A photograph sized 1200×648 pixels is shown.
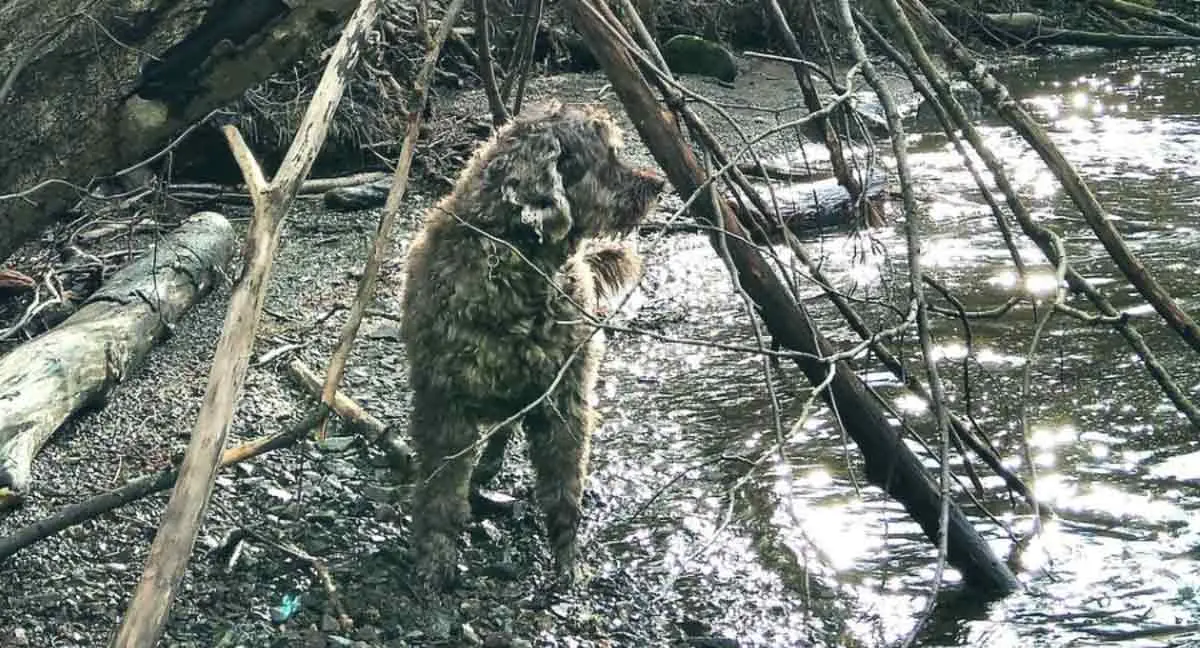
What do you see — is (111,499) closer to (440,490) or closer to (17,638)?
(17,638)

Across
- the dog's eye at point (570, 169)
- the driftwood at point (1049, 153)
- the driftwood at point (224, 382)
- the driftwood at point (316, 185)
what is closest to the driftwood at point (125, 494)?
the driftwood at point (224, 382)

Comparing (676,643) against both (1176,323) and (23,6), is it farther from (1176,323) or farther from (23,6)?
(23,6)

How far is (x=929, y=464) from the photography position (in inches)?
223

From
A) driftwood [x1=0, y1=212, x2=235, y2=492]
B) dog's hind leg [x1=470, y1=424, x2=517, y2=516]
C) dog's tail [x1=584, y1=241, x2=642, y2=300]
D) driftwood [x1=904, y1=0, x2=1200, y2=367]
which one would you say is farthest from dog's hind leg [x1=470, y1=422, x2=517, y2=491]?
driftwood [x1=904, y1=0, x2=1200, y2=367]

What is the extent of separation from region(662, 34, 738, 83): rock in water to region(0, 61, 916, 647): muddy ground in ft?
28.2

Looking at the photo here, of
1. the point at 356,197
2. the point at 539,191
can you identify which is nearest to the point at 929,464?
the point at 539,191

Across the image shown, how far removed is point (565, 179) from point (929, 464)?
2271 mm

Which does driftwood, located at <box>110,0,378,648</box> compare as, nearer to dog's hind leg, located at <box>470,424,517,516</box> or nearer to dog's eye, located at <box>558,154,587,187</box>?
dog's eye, located at <box>558,154,587,187</box>

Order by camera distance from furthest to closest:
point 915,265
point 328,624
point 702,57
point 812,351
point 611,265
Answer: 1. point 702,57
2. point 611,265
3. point 812,351
4. point 328,624
5. point 915,265

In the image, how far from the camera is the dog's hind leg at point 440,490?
15.6 ft

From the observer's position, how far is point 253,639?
4.26 m

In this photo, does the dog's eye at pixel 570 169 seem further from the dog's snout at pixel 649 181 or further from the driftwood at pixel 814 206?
the driftwood at pixel 814 206

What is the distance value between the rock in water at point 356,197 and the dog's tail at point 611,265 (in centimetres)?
425

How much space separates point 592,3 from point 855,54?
1.32 meters
